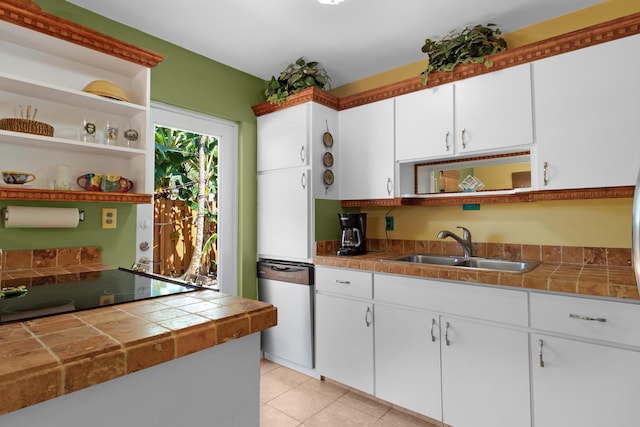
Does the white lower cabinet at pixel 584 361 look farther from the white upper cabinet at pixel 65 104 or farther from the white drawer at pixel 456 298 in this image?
the white upper cabinet at pixel 65 104

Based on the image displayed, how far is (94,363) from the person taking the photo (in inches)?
25.7

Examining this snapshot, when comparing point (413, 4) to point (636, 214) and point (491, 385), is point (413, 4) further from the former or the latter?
point (491, 385)

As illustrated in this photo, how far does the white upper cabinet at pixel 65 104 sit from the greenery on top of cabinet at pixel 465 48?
1.85 meters

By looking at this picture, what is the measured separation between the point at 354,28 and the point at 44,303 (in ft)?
7.27

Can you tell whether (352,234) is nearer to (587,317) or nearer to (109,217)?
(587,317)

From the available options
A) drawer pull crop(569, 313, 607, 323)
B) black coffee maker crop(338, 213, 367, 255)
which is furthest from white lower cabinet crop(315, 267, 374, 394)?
drawer pull crop(569, 313, 607, 323)

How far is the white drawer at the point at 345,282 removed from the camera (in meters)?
2.23

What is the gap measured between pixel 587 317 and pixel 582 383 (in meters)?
0.30

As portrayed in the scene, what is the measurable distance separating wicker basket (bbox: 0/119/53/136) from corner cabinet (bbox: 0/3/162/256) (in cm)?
4

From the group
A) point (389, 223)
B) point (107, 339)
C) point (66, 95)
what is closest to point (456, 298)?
point (389, 223)

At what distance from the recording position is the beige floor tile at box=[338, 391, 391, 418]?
6.97 ft

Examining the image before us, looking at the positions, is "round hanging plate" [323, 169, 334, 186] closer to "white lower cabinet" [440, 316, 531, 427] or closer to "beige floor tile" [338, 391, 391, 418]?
"white lower cabinet" [440, 316, 531, 427]

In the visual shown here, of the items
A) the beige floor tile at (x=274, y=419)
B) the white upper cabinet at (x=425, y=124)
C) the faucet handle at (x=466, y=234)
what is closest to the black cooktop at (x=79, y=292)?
the beige floor tile at (x=274, y=419)

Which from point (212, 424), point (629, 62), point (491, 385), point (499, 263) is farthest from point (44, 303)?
point (629, 62)
